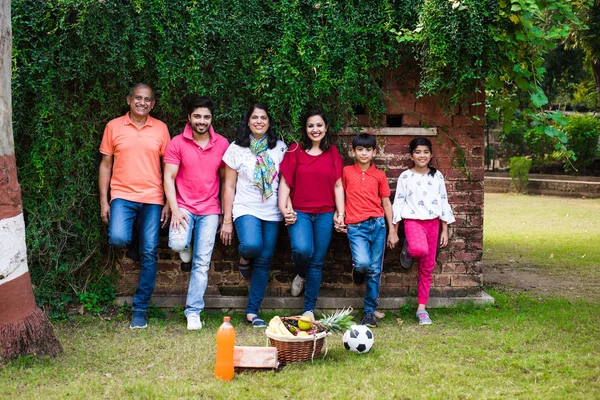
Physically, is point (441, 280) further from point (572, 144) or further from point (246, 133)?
point (572, 144)

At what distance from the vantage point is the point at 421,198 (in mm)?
5793

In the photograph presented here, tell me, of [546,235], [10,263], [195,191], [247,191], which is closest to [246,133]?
[247,191]

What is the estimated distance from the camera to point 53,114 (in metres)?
5.70

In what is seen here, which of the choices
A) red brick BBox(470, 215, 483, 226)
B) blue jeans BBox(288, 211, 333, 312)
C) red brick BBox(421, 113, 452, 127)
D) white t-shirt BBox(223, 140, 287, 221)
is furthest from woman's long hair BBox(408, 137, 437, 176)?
white t-shirt BBox(223, 140, 287, 221)

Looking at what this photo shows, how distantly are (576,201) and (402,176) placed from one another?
12.6 m

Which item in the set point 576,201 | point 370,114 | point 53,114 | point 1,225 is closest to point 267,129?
point 370,114

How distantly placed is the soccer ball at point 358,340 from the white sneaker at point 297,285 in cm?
140

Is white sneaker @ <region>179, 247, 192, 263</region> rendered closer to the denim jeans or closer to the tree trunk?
the denim jeans

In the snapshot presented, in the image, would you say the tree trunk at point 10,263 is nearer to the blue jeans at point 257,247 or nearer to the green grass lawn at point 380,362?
the green grass lawn at point 380,362

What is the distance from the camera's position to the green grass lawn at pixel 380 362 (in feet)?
12.9

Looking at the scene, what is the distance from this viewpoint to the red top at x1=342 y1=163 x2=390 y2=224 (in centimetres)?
569

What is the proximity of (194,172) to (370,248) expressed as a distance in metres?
1.73

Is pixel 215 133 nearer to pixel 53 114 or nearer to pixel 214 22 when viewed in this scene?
pixel 214 22

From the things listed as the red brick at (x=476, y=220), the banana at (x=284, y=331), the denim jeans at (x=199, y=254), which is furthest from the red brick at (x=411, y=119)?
the banana at (x=284, y=331)
